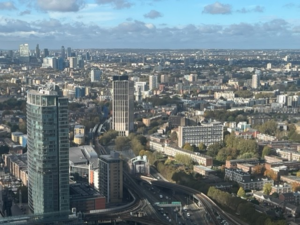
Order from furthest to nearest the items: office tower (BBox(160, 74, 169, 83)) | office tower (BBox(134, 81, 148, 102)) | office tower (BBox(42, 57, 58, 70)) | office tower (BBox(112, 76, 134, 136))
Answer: office tower (BBox(42, 57, 58, 70))
office tower (BBox(160, 74, 169, 83))
office tower (BBox(134, 81, 148, 102))
office tower (BBox(112, 76, 134, 136))

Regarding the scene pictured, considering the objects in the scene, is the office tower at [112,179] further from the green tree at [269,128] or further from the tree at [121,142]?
the green tree at [269,128]

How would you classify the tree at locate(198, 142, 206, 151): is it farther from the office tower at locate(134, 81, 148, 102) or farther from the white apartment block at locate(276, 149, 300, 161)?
the office tower at locate(134, 81, 148, 102)

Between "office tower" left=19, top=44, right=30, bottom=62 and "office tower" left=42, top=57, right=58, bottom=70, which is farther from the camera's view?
"office tower" left=19, top=44, right=30, bottom=62

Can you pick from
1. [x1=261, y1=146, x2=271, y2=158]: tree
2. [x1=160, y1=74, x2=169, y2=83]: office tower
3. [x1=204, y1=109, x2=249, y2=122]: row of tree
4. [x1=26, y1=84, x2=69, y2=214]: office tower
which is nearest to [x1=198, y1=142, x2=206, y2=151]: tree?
[x1=261, y1=146, x2=271, y2=158]: tree

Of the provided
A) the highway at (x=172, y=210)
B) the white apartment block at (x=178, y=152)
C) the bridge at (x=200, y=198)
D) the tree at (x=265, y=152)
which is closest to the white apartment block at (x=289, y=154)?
the tree at (x=265, y=152)

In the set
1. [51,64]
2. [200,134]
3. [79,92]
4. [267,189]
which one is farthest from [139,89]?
[267,189]

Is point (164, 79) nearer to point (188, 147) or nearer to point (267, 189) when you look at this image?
point (188, 147)
